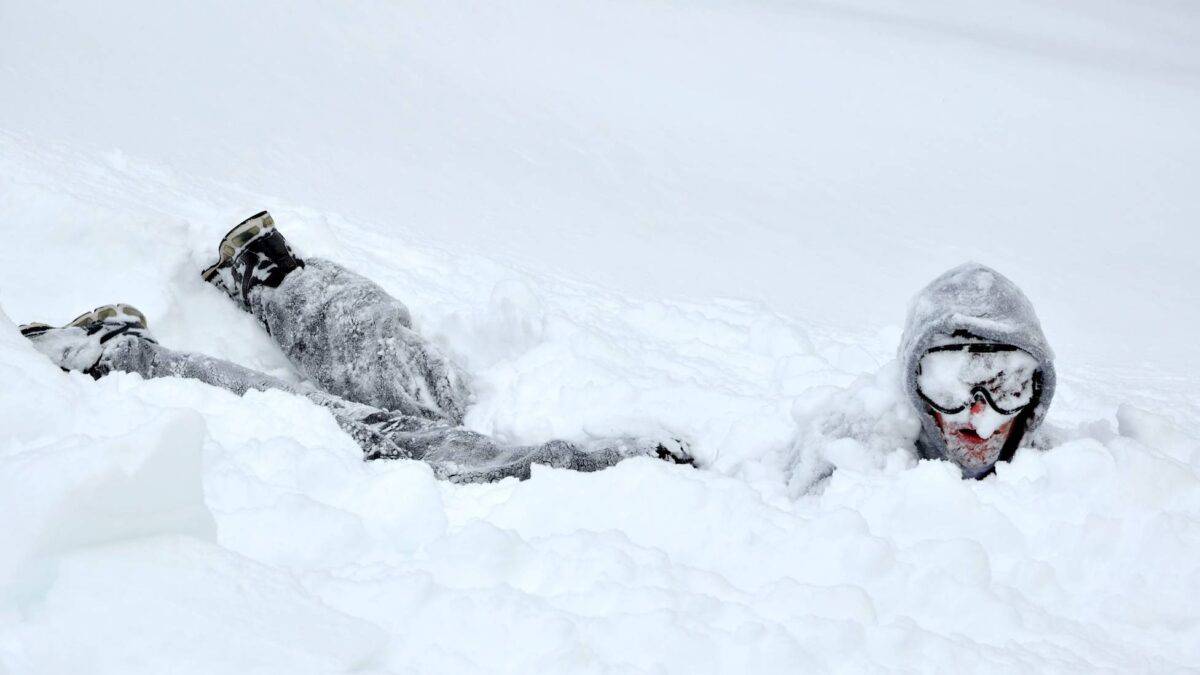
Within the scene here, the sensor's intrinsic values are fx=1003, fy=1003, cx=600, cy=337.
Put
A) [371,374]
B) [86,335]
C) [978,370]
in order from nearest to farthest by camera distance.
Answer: [978,370], [86,335], [371,374]

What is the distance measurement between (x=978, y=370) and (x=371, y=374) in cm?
157

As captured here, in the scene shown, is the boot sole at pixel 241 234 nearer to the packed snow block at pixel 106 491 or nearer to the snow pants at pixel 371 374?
the snow pants at pixel 371 374

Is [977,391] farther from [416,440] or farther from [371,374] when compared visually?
[371,374]

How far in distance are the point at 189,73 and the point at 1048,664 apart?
243 inches

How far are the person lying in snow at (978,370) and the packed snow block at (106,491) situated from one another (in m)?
1.37

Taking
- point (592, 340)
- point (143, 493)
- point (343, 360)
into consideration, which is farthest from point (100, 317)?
point (143, 493)

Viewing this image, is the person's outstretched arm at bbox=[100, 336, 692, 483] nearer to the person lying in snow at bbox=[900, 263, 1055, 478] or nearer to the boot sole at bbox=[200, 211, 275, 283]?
the boot sole at bbox=[200, 211, 275, 283]

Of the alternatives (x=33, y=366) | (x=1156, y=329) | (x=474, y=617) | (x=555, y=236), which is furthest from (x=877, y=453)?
(x=1156, y=329)

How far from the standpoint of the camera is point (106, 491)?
121cm

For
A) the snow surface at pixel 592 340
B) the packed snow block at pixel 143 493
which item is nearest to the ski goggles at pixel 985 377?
the snow surface at pixel 592 340

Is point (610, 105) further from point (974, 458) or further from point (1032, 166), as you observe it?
point (974, 458)

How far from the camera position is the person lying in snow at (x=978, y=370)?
194cm

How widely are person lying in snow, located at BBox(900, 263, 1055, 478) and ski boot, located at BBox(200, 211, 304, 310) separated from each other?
1.84 metres

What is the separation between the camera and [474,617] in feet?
4.24
